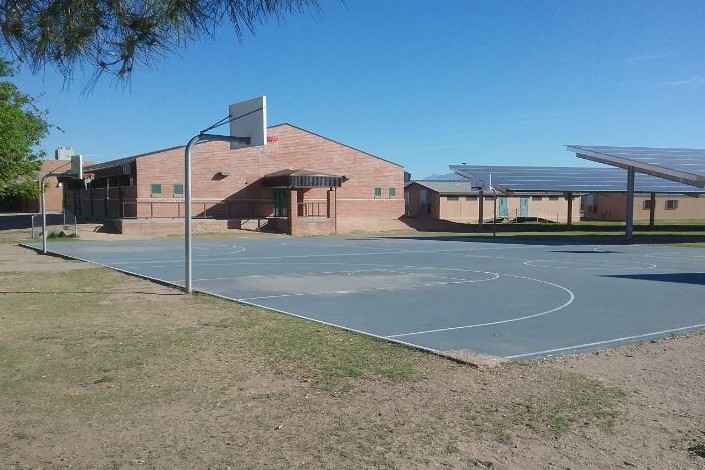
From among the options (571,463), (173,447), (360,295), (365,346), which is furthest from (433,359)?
(360,295)

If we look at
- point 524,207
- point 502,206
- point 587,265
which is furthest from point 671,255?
point 524,207

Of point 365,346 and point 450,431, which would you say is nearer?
point 450,431

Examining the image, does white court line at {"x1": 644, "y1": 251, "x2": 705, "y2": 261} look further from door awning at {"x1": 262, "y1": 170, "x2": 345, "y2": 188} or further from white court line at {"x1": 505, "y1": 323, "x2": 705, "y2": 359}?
door awning at {"x1": 262, "y1": 170, "x2": 345, "y2": 188}

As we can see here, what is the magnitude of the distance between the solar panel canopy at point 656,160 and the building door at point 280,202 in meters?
19.4

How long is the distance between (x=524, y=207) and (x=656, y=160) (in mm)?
26149

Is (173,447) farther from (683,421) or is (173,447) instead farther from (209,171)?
(209,171)

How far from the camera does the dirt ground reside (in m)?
4.67

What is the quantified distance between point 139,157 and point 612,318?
1425 inches

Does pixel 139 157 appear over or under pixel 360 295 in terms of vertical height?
over

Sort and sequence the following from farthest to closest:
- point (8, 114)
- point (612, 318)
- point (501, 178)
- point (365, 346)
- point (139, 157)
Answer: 1. point (501, 178)
2. point (139, 157)
3. point (8, 114)
4. point (612, 318)
5. point (365, 346)

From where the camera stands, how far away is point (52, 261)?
22266 millimetres

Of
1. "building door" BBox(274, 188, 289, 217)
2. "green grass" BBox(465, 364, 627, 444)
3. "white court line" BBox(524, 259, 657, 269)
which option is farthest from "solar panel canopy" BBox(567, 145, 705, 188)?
"green grass" BBox(465, 364, 627, 444)

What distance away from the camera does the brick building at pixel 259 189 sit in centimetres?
4203

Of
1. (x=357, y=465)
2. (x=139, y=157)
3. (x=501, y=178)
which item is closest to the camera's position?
(x=357, y=465)
